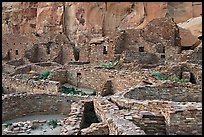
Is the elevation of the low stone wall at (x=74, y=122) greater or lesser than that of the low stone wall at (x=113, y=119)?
lesser

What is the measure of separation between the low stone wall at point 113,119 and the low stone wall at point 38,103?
80.8 inches

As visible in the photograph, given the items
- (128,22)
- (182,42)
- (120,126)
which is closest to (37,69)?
(182,42)

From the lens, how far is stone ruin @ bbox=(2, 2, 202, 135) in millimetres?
9078

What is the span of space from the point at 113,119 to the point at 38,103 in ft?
15.6

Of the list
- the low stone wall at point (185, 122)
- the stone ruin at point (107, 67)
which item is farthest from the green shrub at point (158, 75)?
the low stone wall at point (185, 122)

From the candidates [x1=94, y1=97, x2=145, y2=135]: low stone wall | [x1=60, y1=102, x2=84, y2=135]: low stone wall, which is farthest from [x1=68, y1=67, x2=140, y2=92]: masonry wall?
[x1=94, y1=97, x2=145, y2=135]: low stone wall

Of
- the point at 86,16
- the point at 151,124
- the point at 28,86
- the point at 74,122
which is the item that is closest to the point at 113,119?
the point at 151,124

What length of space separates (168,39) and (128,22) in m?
7.21

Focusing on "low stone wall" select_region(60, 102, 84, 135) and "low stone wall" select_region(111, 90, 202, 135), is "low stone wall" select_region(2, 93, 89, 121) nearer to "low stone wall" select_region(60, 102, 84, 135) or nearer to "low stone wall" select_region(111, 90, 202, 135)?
"low stone wall" select_region(60, 102, 84, 135)

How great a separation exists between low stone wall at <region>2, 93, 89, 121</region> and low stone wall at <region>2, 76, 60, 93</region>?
2.47m

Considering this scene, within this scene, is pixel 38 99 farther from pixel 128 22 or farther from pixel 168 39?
pixel 128 22

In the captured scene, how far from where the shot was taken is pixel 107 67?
778 inches

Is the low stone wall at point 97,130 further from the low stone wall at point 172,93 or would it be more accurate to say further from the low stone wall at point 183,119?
the low stone wall at point 172,93

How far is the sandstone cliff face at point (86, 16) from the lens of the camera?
30.2 meters
